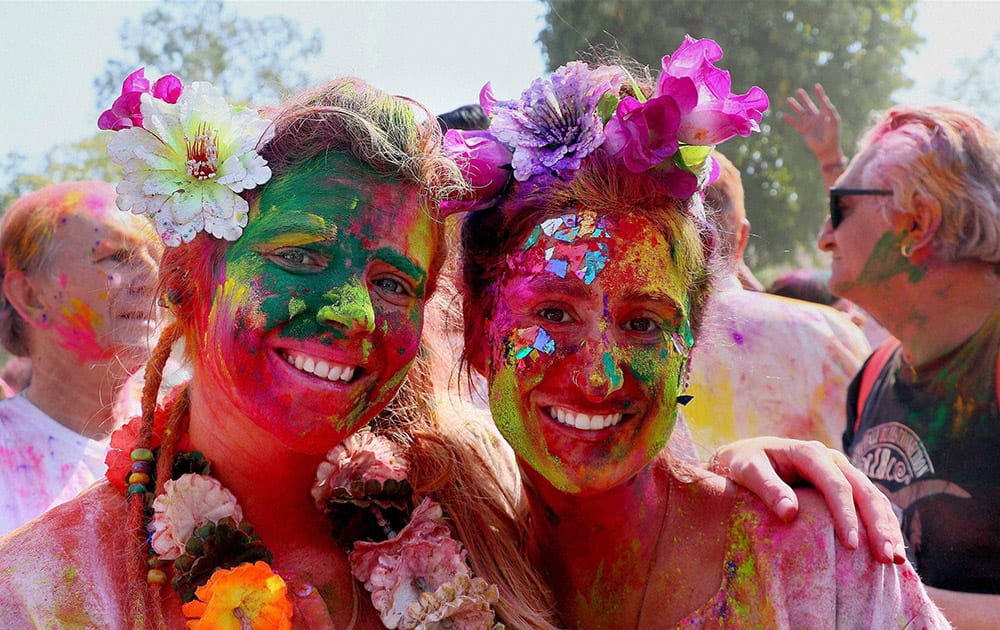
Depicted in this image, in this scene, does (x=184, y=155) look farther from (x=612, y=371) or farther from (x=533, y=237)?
(x=612, y=371)

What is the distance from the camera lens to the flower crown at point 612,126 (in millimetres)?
2258

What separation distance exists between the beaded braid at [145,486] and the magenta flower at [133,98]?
48cm

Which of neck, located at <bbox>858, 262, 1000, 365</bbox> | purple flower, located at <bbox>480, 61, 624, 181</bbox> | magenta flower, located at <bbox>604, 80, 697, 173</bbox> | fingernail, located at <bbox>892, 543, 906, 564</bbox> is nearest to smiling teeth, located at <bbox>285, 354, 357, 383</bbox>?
purple flower, located at <bbox>480, 61, 624, 181</bbox>

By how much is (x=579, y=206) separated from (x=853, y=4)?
11065 mm

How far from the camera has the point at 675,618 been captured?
2.21 m

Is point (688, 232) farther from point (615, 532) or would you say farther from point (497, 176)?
point (615, 532)

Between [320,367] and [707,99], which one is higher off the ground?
[707,99]

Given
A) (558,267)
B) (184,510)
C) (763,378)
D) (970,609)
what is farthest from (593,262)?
(763,378)

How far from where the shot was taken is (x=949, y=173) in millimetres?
3570

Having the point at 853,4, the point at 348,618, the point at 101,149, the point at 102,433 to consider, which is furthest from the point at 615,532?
the point at 101,149

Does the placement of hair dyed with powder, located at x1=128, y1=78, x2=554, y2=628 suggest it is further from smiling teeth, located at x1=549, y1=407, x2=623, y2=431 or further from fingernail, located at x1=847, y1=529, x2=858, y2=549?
fingernail, located at x1=847, y1=529, x2=858, y2=549

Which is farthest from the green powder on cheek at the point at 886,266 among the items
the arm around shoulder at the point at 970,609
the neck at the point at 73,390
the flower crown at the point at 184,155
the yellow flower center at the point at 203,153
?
the neck at the point at 73,390

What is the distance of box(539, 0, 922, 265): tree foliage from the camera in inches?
428

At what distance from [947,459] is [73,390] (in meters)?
3.13
